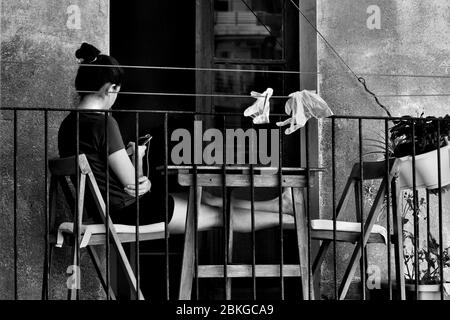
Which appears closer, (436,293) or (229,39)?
(436,293)

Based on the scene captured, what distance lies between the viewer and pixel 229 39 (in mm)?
7418

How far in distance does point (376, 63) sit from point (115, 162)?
2207 mm

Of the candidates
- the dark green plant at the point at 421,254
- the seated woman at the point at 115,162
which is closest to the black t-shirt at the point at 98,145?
the seated woman at the point at 115,162

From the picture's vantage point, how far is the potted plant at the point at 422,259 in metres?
6.49

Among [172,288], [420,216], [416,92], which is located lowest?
[172,288]

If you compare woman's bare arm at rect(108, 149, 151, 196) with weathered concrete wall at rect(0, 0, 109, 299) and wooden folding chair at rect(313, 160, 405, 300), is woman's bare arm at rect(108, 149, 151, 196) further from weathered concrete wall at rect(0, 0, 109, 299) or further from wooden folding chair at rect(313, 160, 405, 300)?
wooden folding chair at rect(313, 160, 405, 300)

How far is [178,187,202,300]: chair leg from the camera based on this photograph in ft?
19.0

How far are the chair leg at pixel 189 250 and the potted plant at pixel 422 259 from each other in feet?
4.67

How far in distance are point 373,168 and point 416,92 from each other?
1341mm

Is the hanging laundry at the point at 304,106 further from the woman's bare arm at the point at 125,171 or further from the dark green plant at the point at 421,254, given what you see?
the dark green plant at the point at 421,254

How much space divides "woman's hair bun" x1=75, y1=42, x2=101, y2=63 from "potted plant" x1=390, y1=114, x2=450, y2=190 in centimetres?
193

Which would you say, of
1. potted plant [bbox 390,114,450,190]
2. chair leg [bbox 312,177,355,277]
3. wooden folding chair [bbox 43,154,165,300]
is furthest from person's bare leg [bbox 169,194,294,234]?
potted plant [bbox 390,114,450,190]
